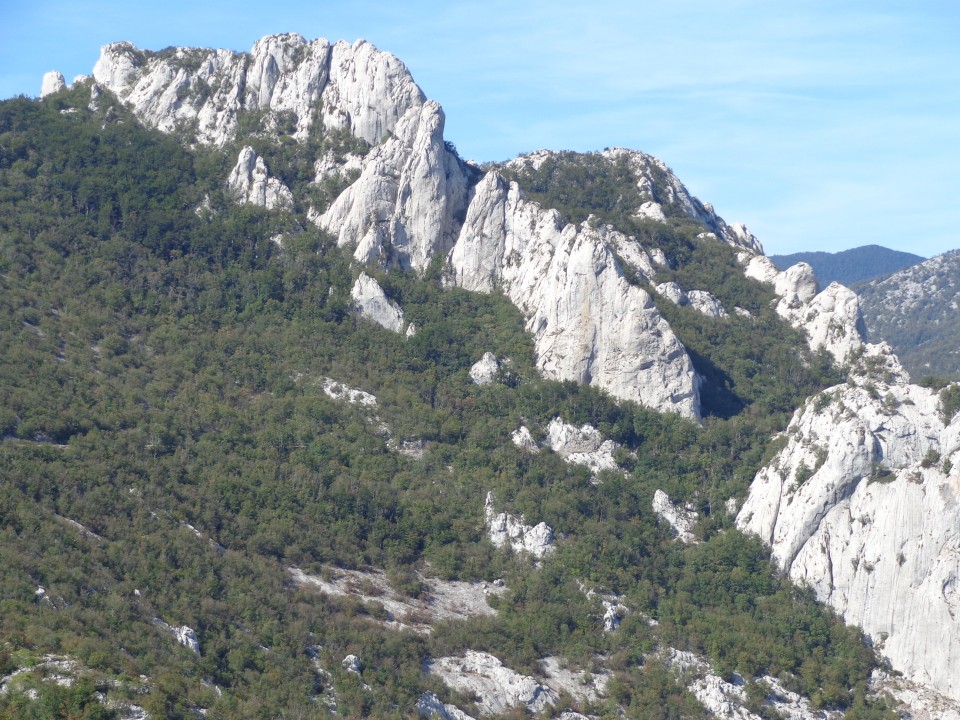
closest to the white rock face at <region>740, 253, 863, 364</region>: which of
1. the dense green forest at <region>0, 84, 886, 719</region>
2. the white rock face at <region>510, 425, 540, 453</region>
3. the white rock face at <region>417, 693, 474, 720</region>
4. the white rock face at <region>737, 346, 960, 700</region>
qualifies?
the dense green forest at <region>0, 84, 886, 719</region>

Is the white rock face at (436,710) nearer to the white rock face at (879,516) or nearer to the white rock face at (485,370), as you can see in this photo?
the white rock face at (879,516)

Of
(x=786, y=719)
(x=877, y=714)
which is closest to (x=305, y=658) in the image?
(x=786, y=719)

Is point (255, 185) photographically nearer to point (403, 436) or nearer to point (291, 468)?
point (403, 436)

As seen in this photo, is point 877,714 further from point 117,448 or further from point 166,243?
point 166,243

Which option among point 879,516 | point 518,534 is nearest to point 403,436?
point 518,534

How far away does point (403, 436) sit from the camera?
340 ft

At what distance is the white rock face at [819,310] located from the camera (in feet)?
385

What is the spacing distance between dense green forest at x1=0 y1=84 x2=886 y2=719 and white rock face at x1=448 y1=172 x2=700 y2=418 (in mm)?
2684

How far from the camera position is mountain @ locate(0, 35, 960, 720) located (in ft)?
250

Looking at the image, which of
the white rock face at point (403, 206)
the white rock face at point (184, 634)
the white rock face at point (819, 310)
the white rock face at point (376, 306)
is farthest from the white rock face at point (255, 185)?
the white rock face at point (184, 634)

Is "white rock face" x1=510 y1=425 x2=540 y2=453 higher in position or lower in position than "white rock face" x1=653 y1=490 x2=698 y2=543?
higher

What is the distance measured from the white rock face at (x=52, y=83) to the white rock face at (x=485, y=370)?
71425 mm

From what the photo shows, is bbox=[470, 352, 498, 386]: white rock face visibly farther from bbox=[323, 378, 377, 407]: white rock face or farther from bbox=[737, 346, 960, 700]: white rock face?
bbox=[737, 346, 960, 700]: white rock face

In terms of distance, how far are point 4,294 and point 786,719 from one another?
7389 centimetres
